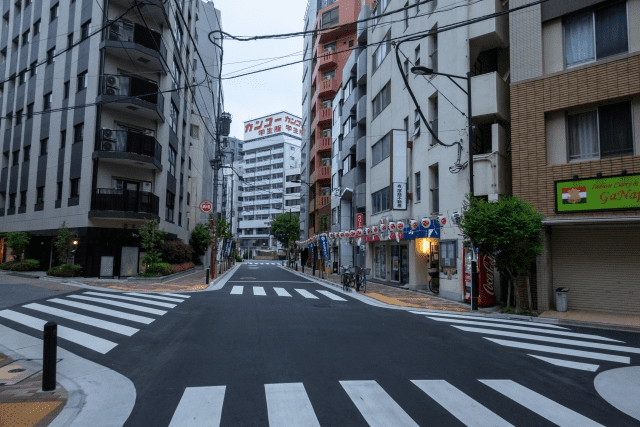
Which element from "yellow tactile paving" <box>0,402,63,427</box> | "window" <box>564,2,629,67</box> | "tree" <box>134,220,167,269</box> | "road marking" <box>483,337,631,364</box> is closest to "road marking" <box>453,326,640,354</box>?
"road marking" <box>483,337,631,364</box>

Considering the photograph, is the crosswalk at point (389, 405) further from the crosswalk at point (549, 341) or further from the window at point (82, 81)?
the window at point (82, 81)

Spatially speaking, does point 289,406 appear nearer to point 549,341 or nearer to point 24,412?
point 24,412

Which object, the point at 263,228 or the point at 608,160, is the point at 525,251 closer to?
the point at 608,160

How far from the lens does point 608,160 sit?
13.2 m

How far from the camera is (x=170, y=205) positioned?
113 feet

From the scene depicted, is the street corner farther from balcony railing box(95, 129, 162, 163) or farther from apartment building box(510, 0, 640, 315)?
balcony railing box(95, 129, 162, 163)

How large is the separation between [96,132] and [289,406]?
86.1ft

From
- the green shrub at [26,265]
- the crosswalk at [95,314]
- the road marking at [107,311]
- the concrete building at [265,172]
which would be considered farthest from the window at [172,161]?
the concrete building at [265,172]

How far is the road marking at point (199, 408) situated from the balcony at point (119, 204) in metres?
22.7

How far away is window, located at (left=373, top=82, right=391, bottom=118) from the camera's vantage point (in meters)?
28.1

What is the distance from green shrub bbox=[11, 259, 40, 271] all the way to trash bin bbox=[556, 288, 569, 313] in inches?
1270

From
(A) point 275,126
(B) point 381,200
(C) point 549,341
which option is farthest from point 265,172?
(C) point 549,341

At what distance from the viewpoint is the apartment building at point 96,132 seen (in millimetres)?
26188

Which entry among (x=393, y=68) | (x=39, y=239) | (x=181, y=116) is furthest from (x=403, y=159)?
(x=39, y=239)
